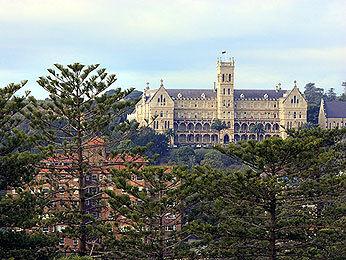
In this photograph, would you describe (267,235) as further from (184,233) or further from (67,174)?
(67,174)

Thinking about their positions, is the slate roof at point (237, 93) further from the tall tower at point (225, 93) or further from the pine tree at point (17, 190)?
the pine tree at point (17, 190)

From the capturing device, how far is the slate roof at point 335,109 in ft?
393

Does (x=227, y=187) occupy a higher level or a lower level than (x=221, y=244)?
higher

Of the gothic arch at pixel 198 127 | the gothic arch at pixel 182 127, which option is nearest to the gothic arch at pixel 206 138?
the gothic arch at pixel 198 127

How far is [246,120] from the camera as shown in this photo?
121 meters

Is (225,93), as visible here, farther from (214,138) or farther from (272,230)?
(272,230)

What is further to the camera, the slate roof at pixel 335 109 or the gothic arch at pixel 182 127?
the slate roof at pixel 335 109

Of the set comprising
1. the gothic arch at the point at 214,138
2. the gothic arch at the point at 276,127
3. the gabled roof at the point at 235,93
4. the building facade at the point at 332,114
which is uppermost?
the gabled roof at the point at 235,93

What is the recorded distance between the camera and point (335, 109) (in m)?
121

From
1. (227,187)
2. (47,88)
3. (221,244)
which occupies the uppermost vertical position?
(47,88)

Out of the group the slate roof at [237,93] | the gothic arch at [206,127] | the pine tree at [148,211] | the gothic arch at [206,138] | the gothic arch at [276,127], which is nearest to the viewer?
the pine tree at [148,211]

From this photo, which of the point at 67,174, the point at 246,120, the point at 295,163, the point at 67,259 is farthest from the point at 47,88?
the point at 246,120

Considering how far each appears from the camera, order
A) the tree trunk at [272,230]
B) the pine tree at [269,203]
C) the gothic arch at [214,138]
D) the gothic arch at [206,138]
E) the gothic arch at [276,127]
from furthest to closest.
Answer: the gothic arch at [276,127]
the gothic arch at [214,138]
the gothic arch at [206,138]
the tree trunk at [272,230]
the pine tree at [269,203]

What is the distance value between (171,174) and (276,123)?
97123mm
